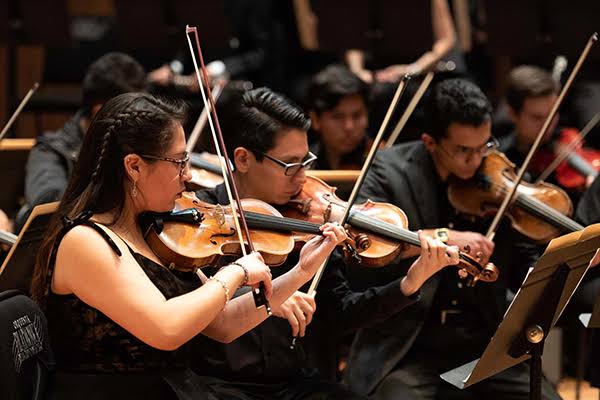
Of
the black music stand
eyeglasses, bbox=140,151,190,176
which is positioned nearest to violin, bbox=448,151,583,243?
the black music stand

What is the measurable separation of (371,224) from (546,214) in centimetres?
68

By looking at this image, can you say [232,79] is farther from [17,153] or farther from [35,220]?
[35,220]

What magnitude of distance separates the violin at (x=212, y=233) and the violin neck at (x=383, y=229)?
0.06 metres

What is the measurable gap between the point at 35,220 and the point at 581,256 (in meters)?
1.18

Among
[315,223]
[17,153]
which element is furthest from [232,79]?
[315,223]

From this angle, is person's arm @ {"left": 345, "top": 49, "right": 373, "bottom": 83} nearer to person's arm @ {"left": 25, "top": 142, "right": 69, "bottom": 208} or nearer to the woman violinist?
person's arm @ {"left": 25, "top": 142, "right": 69, "bottom": 208}

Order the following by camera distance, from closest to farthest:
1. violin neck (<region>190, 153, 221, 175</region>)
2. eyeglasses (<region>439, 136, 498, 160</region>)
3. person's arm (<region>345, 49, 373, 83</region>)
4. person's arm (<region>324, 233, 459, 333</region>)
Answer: person's arm (<region>324, 233, 459, 333</region>), eyeglasses (<region>439, 136, 498, 160</region>), violin neck (<region>190, 153, 221, 175</region>), person's arm (<region>345, 49, 373, 83</region>)

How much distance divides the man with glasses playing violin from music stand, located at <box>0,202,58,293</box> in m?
0.92

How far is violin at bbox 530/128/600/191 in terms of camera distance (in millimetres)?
3787

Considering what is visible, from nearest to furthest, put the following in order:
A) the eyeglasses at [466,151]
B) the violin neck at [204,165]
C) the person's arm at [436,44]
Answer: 1. the eyeglasses at [466,151]
2. the violin neck at [204,165]
3. the person's arm at [436,44]

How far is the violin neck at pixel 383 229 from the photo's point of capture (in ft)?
7.79

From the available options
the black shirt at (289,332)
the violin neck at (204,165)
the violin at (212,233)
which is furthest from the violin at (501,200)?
the violin neck at (204,165)

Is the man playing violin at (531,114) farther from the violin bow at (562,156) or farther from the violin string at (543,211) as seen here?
the violin string at (543,211)

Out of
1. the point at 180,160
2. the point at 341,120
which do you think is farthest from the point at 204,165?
the point at 180,160
